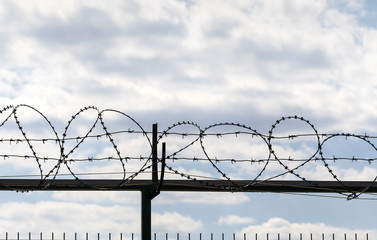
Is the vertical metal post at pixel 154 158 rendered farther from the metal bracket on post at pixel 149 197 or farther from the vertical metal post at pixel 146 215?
the vertical metal post at pixel 146 215

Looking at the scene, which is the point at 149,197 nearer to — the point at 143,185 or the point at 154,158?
the point at 143,185

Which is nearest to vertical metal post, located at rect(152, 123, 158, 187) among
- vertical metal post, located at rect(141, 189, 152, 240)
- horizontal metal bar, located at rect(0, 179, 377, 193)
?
horizontal metal bar, located at rect(0, 179, 377, 193)

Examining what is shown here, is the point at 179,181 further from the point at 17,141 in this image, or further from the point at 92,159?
the point at 17,141

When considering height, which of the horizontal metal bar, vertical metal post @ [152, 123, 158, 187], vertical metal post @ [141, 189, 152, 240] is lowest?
vertical metal post @ [141, 189, 152, 240]

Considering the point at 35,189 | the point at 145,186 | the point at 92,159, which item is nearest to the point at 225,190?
the point at 145,186

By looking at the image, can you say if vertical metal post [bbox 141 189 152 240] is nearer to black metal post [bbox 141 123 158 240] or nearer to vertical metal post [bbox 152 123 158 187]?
black metal post [bbox 141 123 158 240]

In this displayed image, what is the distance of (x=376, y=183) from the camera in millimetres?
14586

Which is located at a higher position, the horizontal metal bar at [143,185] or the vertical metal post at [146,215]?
the horizontal metal bar at [143,185]

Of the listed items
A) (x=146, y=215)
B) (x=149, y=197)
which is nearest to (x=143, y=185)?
(x=149, y=197)

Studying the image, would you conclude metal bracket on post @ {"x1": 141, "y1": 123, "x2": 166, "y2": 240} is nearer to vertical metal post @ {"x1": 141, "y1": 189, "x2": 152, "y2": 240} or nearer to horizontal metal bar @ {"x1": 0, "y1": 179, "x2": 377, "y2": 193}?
vertical metal post @ {"x1": 141, "y1": 189, "x2": 152, "y2": 240}

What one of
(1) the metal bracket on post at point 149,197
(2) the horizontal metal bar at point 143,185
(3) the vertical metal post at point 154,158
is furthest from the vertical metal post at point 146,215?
(3) the vertical metal post at point 154,158

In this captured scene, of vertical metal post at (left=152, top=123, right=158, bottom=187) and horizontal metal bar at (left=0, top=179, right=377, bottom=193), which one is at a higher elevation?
vertical metal post at (left=152, top=123, right=158, bottom=187)

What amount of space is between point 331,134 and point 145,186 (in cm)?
412

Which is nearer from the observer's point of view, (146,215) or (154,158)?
(154,158)
